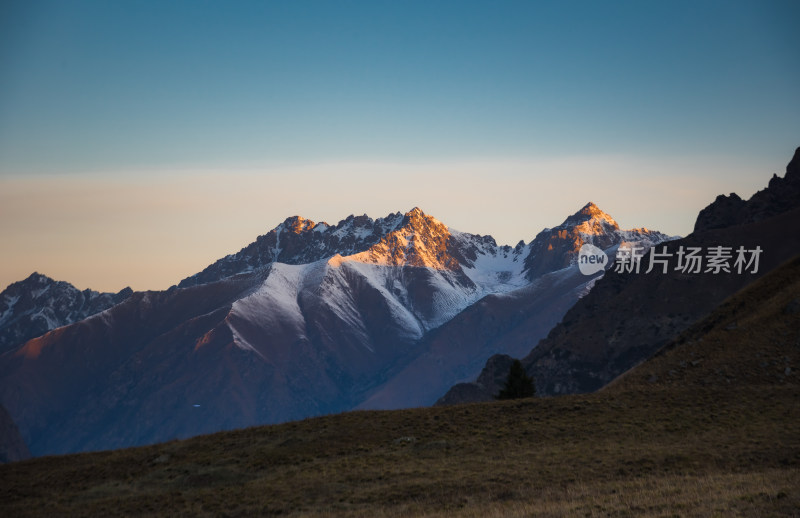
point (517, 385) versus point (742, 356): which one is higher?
point (742, 356)

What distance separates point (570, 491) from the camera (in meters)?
50.0

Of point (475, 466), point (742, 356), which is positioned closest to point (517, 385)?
point (742, 356)

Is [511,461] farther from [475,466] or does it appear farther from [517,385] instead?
[517,385]

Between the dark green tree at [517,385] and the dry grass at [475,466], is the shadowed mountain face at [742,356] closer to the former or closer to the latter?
the dry grass at [475,466]

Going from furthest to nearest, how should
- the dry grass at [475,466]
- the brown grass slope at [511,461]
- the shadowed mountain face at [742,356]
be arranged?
the shadowed mountain face at [742,356] → the brown grass slope at [511,461] → the dry grass at [475,466]

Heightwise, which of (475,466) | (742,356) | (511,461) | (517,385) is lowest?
(517,385)

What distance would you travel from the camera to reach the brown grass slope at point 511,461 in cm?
4906

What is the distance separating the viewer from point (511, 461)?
59.4 meters

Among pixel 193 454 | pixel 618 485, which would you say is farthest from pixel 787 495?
pixel 193 454

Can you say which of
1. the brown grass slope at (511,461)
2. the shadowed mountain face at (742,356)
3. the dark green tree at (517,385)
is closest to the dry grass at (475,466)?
the brown grass slope at (511,461)

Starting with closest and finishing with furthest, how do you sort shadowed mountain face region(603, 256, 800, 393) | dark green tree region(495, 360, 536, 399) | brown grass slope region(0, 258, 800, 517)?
brown grass slope region(0, 258, 800, 517)
shadowed mountain face region(603, 256, 800, 393)
dark green tree region(495, 360, 536, 399)

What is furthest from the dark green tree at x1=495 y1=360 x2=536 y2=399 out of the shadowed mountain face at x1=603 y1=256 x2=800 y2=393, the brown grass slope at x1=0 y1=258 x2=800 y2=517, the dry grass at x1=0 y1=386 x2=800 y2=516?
the dry grass at x1=0 y1=386 x2=800 y2=516

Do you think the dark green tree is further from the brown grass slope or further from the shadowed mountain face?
the brown grass slope

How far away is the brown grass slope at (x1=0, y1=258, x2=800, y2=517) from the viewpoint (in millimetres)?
49062
